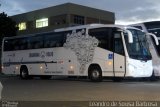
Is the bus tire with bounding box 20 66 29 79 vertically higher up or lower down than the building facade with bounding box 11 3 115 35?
lower down

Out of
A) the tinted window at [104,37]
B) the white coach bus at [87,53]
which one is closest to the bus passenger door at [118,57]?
the white coach bus at [87,53]

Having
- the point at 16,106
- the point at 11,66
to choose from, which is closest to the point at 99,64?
the point at 11,66

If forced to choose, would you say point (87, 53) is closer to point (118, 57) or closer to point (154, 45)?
point (118, 57)

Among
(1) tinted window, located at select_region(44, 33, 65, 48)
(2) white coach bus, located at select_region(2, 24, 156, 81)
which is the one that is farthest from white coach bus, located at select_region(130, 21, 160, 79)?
(1) tinted window, located at select_region(44, 33, 65, 48)

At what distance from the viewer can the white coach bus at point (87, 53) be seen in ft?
80.2

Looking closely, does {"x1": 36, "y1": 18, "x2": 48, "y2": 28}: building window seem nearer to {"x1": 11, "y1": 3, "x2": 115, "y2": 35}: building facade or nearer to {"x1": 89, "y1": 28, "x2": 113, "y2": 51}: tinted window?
{"x1": 11, "y1": 3, "x2": 115, "y2": 35}: building facade

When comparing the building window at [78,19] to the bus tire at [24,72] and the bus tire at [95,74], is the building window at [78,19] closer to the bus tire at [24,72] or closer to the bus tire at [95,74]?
the bus tire at [24,72]

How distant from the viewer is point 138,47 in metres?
25.0

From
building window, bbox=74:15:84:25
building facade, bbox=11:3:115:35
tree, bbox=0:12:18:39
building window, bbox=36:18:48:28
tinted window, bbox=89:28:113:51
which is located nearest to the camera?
tinted window, bbox=89:28:113:51

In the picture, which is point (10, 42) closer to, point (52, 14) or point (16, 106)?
point (16, 106)

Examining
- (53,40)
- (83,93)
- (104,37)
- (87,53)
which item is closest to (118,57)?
(104,37)

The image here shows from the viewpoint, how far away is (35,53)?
102 ft

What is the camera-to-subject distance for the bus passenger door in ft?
79.6

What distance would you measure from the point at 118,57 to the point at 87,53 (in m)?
2.74
